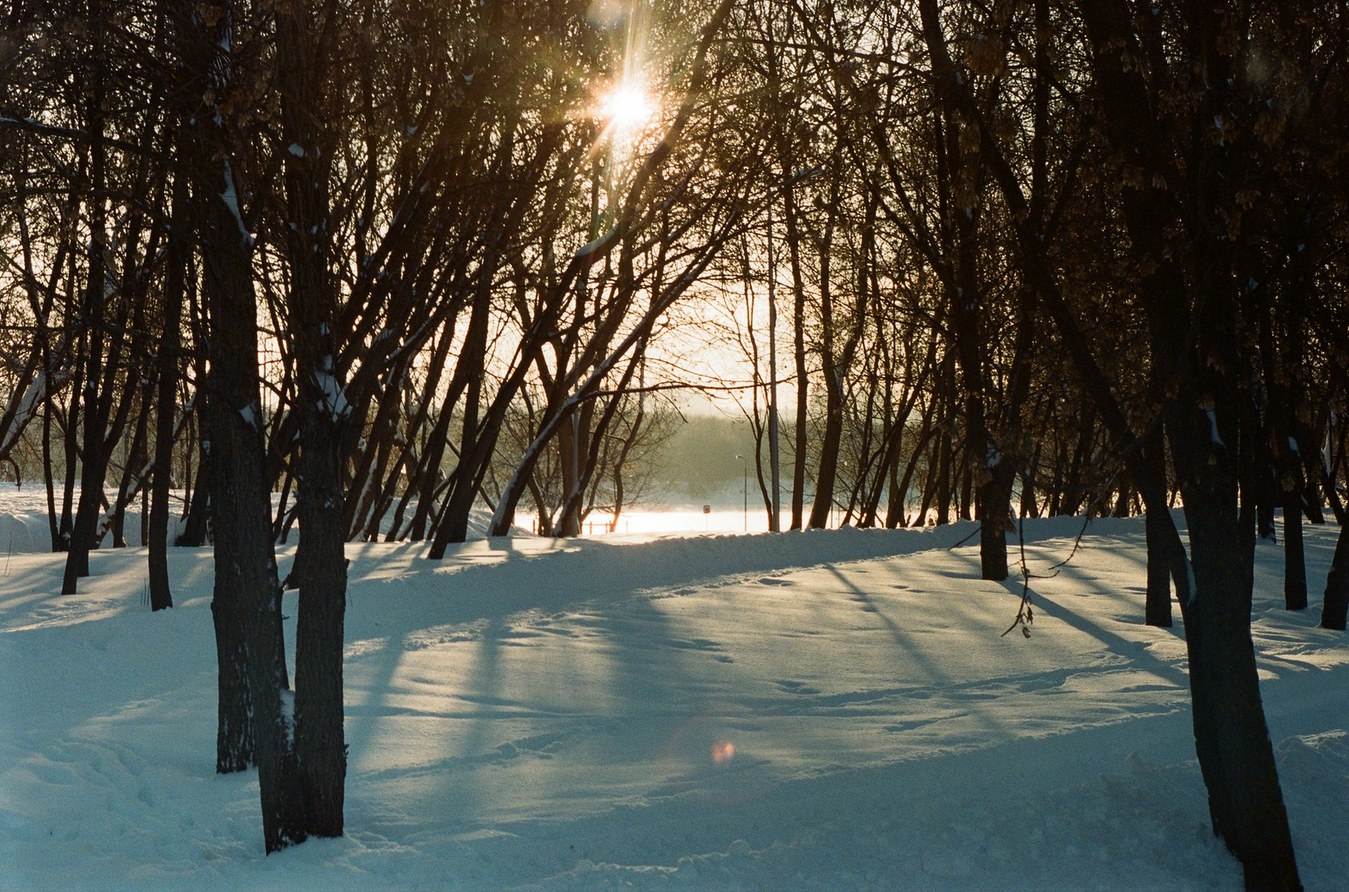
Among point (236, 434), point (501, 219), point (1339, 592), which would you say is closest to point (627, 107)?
point (501, 219)

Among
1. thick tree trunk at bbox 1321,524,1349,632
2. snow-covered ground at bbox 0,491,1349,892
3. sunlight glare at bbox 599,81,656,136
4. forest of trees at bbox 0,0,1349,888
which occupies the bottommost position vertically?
snow-covered ground at bbox 0,491,1349,892

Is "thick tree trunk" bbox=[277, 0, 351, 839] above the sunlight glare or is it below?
below

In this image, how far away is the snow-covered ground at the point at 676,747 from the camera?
433 centimetres

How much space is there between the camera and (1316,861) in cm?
445

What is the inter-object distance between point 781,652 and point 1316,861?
4.87 meters

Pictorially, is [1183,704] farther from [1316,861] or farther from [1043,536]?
[1043,536]

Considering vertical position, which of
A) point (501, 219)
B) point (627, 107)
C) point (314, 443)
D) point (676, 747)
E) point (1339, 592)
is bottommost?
point (676, 747)

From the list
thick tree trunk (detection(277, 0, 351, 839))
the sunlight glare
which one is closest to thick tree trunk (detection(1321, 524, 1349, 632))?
the sunlight glare

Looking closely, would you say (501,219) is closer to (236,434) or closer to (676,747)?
(236,434)

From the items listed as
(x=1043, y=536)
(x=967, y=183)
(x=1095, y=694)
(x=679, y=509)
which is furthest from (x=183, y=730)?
(x=679, y=509)

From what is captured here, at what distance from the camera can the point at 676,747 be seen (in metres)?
6.01

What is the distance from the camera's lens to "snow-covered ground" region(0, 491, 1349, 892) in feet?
14.2

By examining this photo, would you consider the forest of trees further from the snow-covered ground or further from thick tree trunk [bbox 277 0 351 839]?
the snow-covered ground

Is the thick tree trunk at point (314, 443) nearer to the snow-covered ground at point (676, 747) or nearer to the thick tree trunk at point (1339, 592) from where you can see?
the snow-covered ground at point (676, 747)
